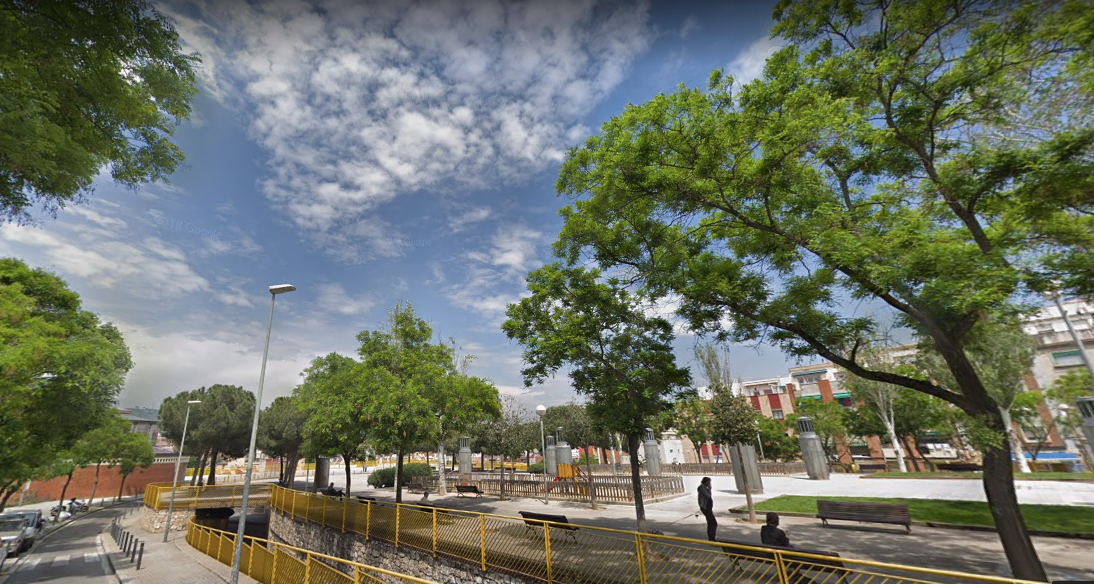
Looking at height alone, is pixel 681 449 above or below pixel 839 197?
below

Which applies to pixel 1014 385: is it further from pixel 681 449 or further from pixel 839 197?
pixel 681 449

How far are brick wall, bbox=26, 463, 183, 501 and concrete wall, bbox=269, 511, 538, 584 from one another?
41264mm

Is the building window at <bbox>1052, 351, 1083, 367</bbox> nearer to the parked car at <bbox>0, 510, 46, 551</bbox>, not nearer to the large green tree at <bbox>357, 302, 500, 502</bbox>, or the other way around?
the large green tree at <bbox>357, 302, 500, 502</bbox>

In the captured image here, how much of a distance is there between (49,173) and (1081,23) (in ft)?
57.1

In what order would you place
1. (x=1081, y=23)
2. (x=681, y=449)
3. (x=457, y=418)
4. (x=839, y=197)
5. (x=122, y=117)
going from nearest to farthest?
(x=1081, y=23), (x=122, y=117), (x=839, y=197), (x=457, y=418), (x=681, y=449)

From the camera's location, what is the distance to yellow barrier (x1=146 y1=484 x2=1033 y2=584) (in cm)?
629

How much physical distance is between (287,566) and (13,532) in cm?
2360

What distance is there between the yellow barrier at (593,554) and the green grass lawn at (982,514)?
3.54m

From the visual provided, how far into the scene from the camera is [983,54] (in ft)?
24.5

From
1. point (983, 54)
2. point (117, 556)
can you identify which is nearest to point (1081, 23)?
point (983, 54)

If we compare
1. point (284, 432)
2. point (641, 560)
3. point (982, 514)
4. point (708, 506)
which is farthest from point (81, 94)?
point (284, 432)

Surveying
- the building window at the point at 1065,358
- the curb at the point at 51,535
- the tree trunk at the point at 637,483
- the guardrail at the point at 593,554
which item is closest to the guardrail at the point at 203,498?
the curb at the point at 51,535

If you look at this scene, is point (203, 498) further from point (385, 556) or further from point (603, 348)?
point (603, 348)

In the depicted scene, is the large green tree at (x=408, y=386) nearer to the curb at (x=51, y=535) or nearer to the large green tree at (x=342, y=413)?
the large green tree at (x=342, y=413)
